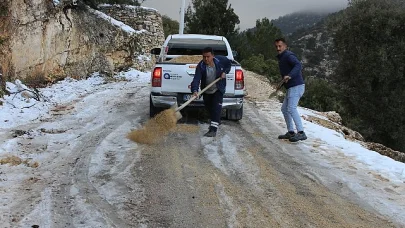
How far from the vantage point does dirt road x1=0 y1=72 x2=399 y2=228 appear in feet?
13.4

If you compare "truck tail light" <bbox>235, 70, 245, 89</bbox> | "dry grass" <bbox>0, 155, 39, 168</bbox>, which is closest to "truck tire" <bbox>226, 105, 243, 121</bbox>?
"truck tail light" <bbox>235, 70, 245, 89</bbox>

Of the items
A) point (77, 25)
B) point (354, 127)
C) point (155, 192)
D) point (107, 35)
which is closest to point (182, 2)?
point (107, 35)

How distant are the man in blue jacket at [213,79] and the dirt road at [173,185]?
0.36m

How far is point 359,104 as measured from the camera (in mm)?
18719

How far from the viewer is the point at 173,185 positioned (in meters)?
4.95

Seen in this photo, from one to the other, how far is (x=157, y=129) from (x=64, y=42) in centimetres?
761

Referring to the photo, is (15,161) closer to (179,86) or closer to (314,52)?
(179,86)

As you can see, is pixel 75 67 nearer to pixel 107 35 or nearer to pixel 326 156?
pixel 107 35

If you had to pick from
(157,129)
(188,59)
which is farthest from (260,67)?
(157,129)

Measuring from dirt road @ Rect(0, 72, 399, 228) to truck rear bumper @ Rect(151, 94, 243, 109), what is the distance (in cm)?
68

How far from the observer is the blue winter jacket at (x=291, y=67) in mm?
7305

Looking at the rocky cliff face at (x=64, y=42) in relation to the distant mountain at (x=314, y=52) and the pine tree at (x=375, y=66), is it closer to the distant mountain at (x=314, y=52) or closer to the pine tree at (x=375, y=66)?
the pine tree at (x=375, y=66)

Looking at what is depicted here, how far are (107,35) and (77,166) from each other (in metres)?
11.8

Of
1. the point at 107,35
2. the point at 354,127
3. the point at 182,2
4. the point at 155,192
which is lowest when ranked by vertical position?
the point at 354,127
